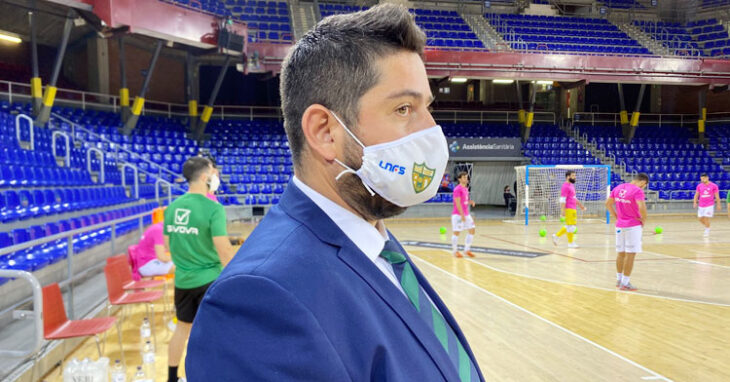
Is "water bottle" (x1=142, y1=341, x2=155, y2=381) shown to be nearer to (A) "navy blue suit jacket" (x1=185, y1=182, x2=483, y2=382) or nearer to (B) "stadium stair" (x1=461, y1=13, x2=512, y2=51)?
(A) "navy blue suit jacket" (x1=185, y1=182, x2=483, y2=382)

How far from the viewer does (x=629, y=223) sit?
25.5ft

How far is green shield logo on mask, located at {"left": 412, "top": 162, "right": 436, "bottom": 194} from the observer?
3.94ft

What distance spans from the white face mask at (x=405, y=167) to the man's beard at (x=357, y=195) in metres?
0.01

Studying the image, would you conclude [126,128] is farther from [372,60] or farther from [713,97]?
[713,97]

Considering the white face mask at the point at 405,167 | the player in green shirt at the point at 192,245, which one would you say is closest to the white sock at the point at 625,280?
the player in green shirt at the point at 192,245

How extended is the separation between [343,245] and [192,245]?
11.8ft

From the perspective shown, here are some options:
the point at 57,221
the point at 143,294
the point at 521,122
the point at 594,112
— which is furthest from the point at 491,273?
the point at 594,112

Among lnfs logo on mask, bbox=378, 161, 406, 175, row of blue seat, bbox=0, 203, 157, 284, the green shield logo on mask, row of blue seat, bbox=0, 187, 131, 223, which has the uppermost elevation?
lnfs logo on mask, bbox=378, 161, 406, 175

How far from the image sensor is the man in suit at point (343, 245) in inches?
32.9

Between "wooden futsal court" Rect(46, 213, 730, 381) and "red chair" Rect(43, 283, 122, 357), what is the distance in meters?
0.50

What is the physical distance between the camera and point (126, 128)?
17.1m

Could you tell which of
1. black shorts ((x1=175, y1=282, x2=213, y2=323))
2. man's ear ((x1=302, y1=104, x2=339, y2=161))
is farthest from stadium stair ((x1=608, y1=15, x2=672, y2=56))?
man's ear ((x1=302, y1=104, x2=339, y2=161))

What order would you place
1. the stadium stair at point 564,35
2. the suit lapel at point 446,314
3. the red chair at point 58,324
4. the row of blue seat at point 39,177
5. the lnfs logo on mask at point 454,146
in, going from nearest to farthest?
the suit lapel at point 446,314
the red chair at point 58,324
the row of blue seat at point 39,177
the lnfs logo on mask at point 454,146
the stadium stair at point 564,35

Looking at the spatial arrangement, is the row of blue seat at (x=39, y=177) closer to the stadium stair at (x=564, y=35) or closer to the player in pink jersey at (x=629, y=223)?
the player in pink jersey at (x=629, y=223)
